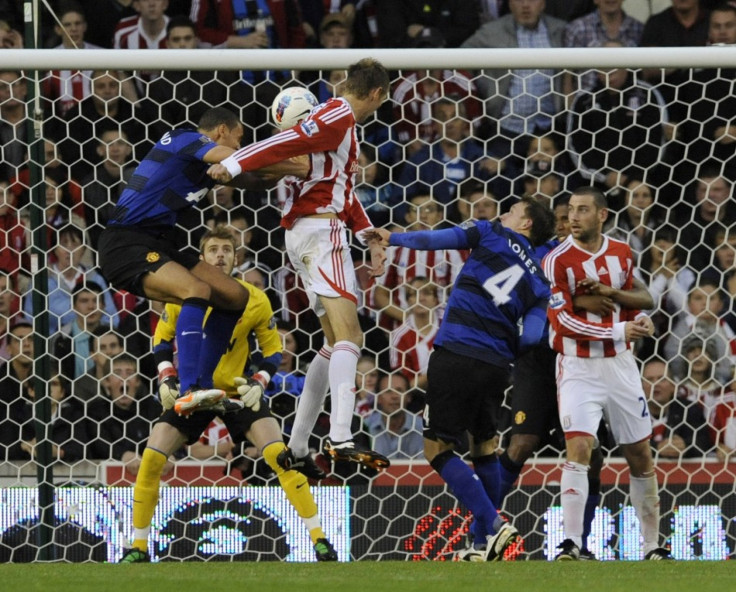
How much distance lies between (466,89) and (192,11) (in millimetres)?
2414

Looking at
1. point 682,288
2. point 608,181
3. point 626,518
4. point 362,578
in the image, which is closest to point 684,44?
point 608,181

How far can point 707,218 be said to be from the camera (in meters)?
8.51

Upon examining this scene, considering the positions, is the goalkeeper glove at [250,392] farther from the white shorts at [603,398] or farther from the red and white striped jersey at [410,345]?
the red and white striped jersey at [410,345]

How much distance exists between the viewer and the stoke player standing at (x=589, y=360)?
634 centimetres

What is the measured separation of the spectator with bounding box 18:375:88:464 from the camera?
789 centimetres

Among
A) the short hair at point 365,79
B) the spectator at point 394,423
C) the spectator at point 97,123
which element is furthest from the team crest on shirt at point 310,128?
the spectator at point 97,123

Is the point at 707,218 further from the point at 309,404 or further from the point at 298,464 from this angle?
the point at 298,464

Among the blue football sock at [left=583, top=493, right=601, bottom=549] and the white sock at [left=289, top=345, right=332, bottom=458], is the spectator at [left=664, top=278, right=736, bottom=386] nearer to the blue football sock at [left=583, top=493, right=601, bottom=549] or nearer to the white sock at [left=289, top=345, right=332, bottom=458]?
the blue football sock at [left=583, top=493, right=601, bottom=549]

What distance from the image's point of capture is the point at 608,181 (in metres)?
8.80

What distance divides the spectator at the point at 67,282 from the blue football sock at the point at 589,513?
3024 mm

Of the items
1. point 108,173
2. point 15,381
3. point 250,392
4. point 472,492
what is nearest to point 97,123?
point 108,173

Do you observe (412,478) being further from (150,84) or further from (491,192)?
(150,84)

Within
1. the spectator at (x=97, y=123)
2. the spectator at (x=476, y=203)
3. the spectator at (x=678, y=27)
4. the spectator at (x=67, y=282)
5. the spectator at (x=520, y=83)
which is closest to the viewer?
the spectator at (x=67, y=282)

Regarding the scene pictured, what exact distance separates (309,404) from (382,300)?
1895mm
